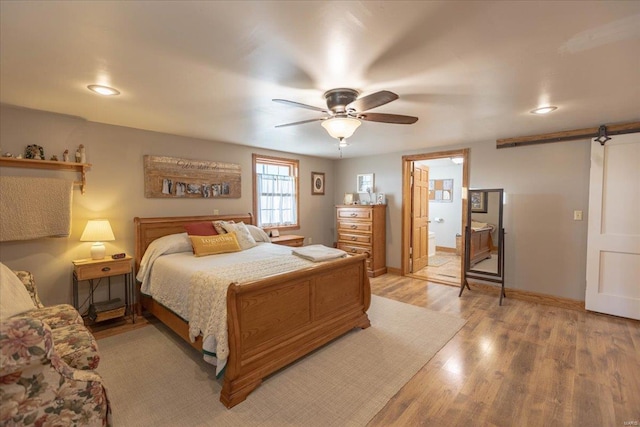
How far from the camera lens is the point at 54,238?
10.00ft

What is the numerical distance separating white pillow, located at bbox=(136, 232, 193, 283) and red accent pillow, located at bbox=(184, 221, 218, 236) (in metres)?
0.08

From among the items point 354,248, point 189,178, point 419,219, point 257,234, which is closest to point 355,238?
point 354,248

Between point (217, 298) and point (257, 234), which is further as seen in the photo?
point (257, 234)

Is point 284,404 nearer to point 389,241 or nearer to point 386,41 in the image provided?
point 386,41

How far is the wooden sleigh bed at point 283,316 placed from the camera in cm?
201

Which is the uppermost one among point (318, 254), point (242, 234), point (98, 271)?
point (242, 234)

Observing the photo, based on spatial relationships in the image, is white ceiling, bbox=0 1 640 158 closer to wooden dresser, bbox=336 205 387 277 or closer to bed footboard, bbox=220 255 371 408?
bed footboard, bbox=220 255 371 408

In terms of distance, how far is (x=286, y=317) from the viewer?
7.84 feet

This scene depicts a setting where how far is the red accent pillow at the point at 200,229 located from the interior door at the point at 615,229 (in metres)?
4.68

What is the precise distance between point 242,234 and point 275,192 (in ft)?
5.14

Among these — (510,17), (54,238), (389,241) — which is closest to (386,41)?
(510,17)

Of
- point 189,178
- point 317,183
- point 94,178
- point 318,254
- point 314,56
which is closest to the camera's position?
point 314,56

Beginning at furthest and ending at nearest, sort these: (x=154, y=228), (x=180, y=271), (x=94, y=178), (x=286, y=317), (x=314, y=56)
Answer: (x=154, y=228)
(x=94, y=178)
(x=180, y=271)
(x=286, y=317)
(x=314, y=56)

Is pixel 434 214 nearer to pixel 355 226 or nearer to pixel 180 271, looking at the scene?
pixel 355 226
